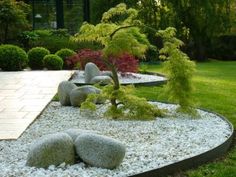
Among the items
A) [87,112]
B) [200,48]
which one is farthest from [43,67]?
[200,48]

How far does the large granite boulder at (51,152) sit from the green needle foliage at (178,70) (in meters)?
2.96

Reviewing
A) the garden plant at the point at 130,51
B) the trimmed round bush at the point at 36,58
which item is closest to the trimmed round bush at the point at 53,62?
the trimmed round bush at the point at 36,58

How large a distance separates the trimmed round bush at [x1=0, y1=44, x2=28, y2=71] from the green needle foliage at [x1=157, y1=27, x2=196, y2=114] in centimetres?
896

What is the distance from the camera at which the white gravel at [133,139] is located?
5.18m

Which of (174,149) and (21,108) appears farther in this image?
(21,108)

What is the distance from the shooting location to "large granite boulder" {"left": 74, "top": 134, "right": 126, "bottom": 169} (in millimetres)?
5180

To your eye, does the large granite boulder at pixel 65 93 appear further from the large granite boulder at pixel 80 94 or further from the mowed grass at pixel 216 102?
the mowed grass at pixel 216 102

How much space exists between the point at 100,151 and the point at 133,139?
4.39ft

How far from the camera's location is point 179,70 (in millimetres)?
7914

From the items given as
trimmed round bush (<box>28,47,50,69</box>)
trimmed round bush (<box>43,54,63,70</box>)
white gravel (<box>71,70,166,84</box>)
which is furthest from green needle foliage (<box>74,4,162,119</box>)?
trimmed round bush (<box>28,47,50,69</box>)

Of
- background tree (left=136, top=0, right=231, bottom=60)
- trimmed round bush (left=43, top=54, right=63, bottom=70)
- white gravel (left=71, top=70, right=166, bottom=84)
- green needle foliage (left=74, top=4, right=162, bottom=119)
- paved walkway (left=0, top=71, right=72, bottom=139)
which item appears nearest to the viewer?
paved walkway (left=0, top=71, right=72, bottom=139)

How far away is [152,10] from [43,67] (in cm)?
886

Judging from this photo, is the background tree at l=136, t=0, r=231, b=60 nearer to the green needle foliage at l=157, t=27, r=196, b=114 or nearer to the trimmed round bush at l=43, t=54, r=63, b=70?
the trimmed round bush at l=43, t=54, r=63, b=70

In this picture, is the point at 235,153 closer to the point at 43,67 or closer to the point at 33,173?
the point at 33,173
